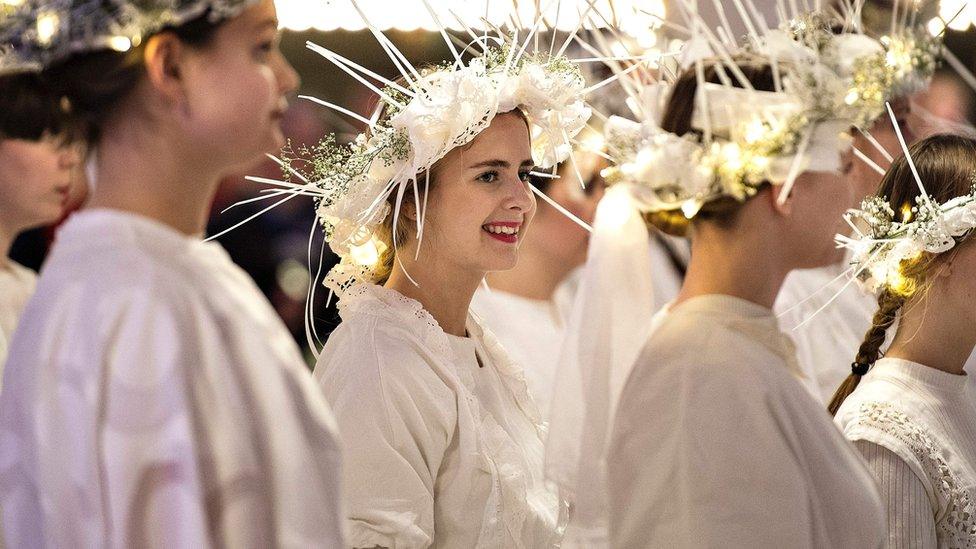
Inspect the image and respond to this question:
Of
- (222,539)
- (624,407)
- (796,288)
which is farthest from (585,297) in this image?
(796,288)

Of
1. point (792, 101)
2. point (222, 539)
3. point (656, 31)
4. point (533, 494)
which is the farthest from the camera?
point (533, 494)

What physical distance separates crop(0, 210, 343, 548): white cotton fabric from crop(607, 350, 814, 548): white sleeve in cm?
55

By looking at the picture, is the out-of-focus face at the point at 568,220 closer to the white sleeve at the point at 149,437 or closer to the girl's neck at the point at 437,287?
the girl's neck at the point at 437,287

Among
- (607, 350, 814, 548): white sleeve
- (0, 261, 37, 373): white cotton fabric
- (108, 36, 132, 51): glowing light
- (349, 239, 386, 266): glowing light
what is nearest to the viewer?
(108, 36, 132, 51): glowing light

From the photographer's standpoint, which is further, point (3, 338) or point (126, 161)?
point (3, 338)

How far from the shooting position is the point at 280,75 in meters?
1.62

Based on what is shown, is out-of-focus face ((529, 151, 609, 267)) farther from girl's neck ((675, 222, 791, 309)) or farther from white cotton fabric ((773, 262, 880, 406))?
girl's neck ((675, 222, 791, 309))

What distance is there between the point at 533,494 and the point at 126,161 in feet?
4.40

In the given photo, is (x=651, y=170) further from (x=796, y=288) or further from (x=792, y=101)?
(x=796, y=288)

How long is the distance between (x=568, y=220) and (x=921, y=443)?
7.85ft

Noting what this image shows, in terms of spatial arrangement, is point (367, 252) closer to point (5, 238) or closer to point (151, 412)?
point (5, 238)

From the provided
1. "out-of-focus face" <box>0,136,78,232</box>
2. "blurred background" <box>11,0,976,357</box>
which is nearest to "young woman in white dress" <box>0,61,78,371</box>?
"out-of-focus face" <box>0,136,78,232</box>

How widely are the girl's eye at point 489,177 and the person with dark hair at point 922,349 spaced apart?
2.81 feet

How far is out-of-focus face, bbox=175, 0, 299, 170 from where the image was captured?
1546 millimetres
